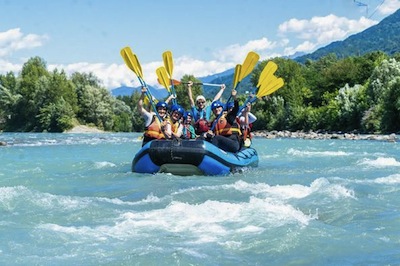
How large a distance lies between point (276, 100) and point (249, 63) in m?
40.1

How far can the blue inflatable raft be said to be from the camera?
10.7 meters

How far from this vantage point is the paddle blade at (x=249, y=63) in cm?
1226

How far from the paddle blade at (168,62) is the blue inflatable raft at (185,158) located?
294 cm

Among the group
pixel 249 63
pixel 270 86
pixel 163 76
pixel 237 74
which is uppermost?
pixel 249 63

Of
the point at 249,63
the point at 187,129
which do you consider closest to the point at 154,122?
the point at 187,129

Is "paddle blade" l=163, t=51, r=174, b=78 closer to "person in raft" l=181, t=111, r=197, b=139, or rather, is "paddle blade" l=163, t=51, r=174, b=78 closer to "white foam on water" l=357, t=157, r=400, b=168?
"person in raft" l=181, t=111, r=197, b=139

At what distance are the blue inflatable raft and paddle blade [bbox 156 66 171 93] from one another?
3.21 metres

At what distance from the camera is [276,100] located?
171 ft

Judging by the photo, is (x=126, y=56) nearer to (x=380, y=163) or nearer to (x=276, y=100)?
(x=380, y=163)

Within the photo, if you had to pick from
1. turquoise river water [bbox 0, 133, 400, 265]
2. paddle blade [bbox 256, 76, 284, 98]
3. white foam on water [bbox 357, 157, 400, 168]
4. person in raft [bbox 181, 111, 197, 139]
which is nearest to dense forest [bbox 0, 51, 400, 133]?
white foam on water [bbox 357, 157, 400, 168]

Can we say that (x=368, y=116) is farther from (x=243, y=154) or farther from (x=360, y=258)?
(x=360, y=258)

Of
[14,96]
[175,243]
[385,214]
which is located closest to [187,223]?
[175,243]

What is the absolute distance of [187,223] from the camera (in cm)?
646

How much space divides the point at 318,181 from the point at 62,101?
168 feet
